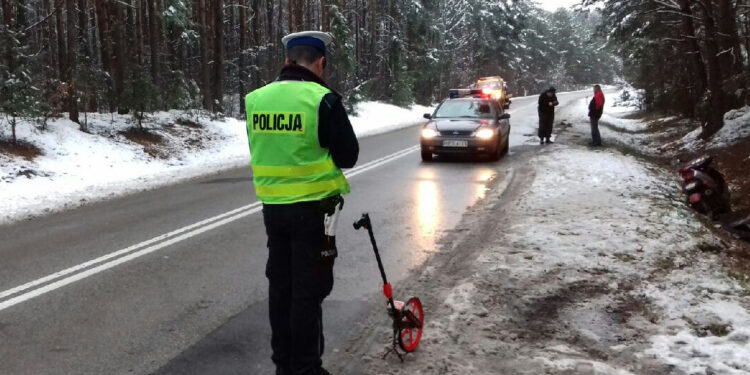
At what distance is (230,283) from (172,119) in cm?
1632

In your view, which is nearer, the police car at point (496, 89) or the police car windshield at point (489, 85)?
the police car at point (496, 89)

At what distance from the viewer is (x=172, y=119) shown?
2086cm

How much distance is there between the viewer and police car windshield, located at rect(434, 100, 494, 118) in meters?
16.4

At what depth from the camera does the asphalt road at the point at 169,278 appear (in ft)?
14.1

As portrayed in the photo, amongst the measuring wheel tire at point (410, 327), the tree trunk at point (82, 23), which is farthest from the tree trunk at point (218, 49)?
the measuring wheel tire at point (410, 327)

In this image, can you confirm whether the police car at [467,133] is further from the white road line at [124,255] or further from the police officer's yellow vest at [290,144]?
the police officer's yellow vest at [290,144]

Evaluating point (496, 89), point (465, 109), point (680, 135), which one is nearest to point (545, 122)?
point (465, 109)

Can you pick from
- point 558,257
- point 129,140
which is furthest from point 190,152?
point 558,257

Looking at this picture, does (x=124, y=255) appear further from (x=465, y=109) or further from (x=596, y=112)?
(x=596, y=112)

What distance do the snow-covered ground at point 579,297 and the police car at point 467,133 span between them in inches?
248

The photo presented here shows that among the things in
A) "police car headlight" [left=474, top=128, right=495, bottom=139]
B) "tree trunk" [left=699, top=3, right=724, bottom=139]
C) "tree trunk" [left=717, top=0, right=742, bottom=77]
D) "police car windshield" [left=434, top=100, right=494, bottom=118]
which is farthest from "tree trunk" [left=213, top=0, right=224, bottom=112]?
"tree trunk" [left=717, top=0, right=742, bottom=77]

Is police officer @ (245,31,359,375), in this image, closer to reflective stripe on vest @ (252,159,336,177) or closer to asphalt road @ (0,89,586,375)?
reflective stripe on vest @ (252,159,336,177)

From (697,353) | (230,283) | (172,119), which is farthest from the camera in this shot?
(172,119)

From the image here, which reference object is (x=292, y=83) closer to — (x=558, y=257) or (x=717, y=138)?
(x=558, y=257)
